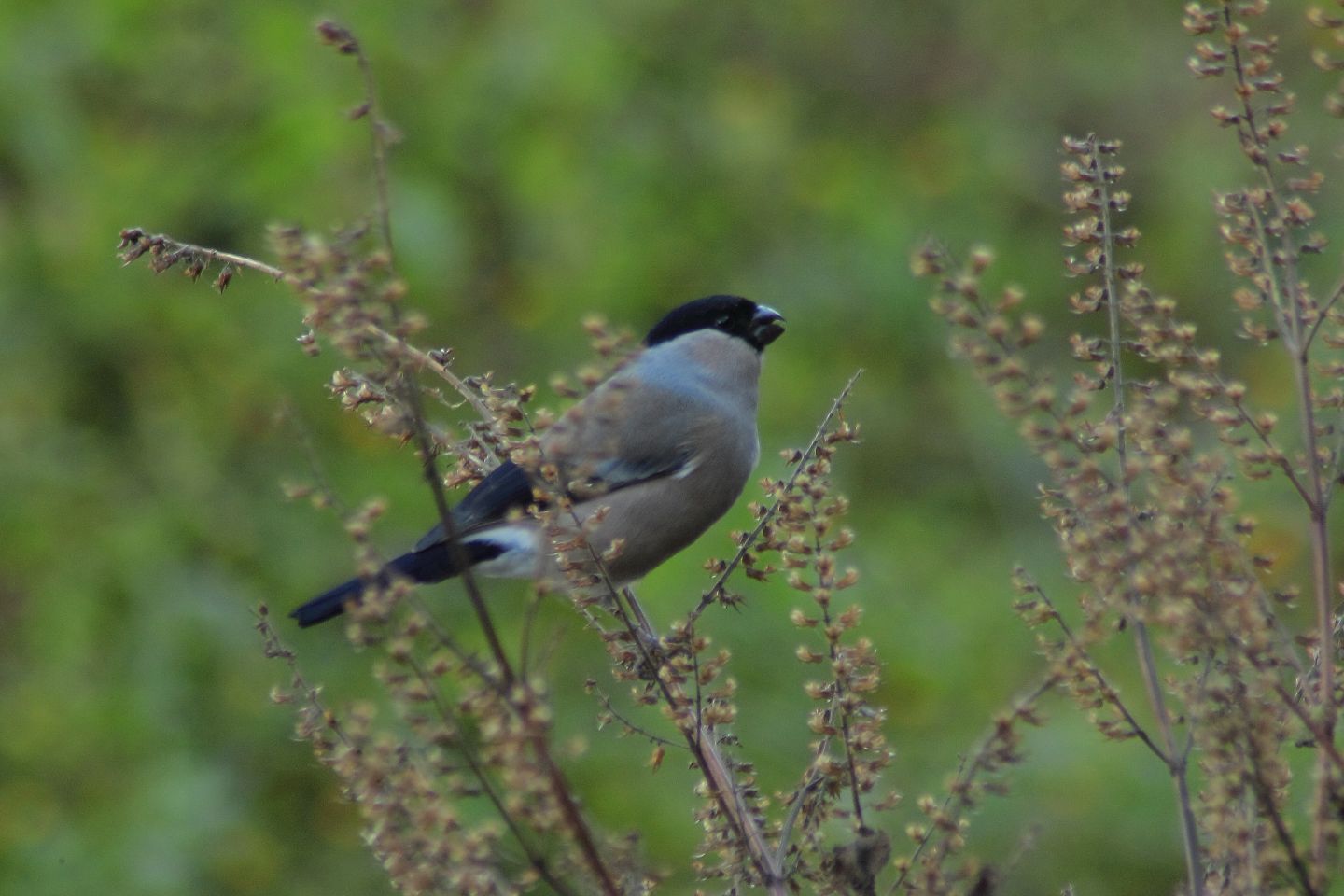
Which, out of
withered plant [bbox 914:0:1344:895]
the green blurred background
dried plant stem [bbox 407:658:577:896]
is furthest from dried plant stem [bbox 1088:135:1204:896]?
the green blurred background

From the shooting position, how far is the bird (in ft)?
9.47

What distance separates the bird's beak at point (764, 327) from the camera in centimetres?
357

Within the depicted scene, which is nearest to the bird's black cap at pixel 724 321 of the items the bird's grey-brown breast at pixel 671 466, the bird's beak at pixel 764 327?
the bird's beak at pixel 764 327

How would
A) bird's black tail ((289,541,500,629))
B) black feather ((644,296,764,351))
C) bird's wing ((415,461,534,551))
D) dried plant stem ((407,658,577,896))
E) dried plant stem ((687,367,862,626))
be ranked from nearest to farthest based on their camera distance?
dried plant stem ((407,658,577,896)) < dried plant stem ((687,367,862,626)) < bird's black tail ((289,541,500,629)) < bird's wing ((415,461,534,551)) < black feather ((644,296,764,351))

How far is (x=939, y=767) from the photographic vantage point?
12.4 ft

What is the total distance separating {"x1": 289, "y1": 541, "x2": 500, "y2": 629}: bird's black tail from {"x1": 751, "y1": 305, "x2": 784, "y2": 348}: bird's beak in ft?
2.68

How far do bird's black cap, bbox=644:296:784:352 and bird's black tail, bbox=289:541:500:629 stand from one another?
699 mm

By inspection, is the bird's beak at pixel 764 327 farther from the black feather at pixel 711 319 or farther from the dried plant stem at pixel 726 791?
the dried plant stem at pixel 726 791

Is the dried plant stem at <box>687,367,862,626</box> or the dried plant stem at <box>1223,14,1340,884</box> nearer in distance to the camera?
the dried plant stem at <box>1223,14,1340,884</box>

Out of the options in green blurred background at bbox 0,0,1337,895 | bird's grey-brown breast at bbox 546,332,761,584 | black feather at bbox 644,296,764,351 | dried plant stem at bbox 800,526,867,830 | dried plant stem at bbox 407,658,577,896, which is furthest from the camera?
green blurred background at bbox 0,0,1337,895

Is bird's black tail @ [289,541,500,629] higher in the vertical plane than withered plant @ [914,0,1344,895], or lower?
lower

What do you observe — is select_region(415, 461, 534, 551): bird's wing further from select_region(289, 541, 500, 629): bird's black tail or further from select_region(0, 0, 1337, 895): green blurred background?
select_region(0, 0, 1337, 895): green blurred background

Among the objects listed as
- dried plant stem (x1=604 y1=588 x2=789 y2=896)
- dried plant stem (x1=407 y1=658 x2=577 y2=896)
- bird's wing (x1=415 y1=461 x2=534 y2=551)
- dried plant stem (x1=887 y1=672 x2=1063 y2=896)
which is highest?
dried plant stem (x1=407 y1=658 x2=577 y2=896)

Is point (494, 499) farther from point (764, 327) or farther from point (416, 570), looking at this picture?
point (764, 327)
